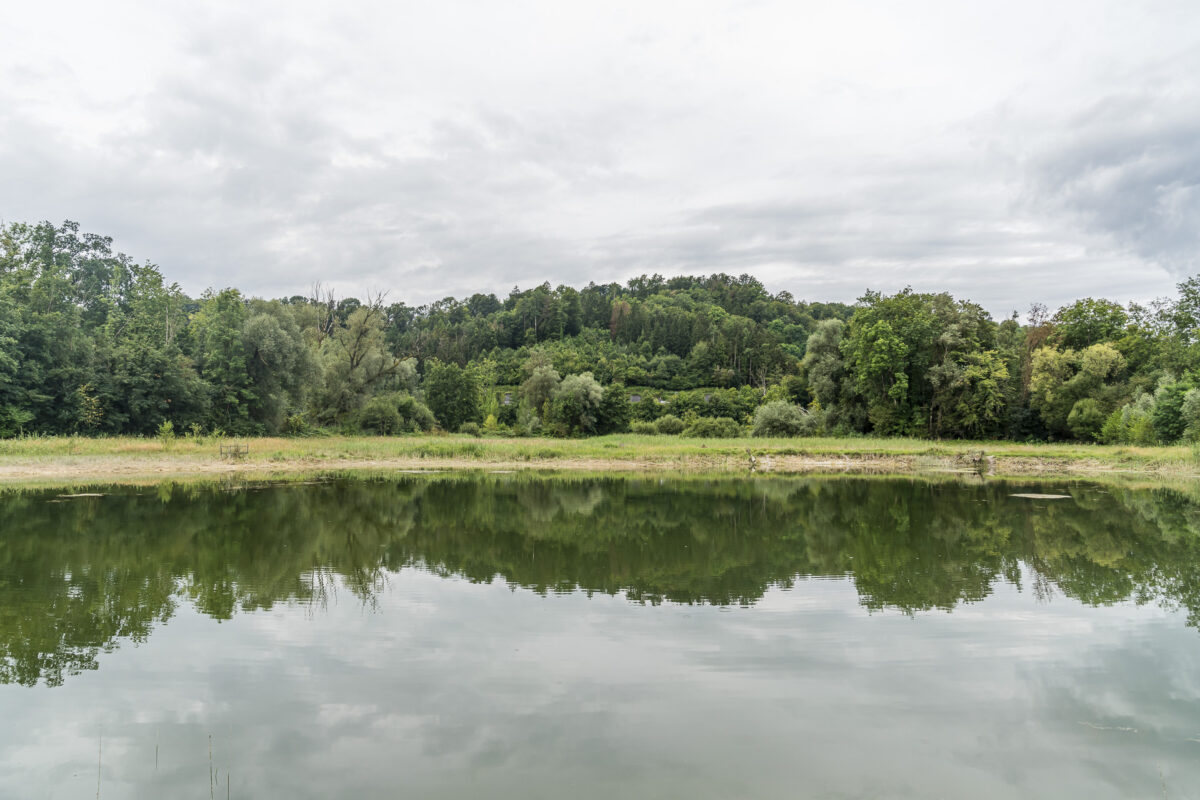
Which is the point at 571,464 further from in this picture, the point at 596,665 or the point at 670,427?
the point at 596,665

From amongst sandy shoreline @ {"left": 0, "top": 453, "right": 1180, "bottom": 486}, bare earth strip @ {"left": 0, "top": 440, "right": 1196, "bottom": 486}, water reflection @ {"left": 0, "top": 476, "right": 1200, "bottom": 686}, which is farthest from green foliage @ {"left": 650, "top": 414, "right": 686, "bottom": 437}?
water reflection @ {"left": 0, "top": 476, "right": 1200, "bottom": 686}

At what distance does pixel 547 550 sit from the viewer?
564 inches

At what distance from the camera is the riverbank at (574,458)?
32188 millimetres

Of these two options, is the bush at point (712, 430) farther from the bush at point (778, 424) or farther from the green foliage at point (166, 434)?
the green foliage at point (166, 434)

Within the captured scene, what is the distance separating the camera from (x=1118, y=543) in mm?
14711

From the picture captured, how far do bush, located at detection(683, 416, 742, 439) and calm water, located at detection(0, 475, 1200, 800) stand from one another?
42.0 m

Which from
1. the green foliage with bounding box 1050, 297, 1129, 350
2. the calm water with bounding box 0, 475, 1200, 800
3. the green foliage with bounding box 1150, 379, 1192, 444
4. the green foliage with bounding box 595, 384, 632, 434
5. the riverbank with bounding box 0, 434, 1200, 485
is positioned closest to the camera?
the calm water with bounding box 0, 475, 1200, 800

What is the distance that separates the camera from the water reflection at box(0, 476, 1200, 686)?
10.0 m

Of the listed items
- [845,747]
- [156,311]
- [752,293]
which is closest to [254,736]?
[845,747]

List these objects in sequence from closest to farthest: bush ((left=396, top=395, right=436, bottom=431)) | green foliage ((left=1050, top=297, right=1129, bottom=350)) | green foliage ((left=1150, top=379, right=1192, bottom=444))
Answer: green foliage ((left=1150, top=379, right=1192, bottom=444))
green foliage ((left=1050, top=297, right=1129, bottom=350))
bush ((left=396, top=395, right=436, bottom=431))

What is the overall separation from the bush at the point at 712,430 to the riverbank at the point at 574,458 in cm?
806

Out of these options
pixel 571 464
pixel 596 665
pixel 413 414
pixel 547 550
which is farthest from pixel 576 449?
pixel 596 665

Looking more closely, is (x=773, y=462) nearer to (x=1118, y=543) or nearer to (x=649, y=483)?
(x=649, y=483)

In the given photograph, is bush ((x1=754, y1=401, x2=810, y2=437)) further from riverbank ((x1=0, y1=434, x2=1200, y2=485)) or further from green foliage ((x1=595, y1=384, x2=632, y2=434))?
green foliage ((x1=595, y1=384, x2=632, y2=434))
